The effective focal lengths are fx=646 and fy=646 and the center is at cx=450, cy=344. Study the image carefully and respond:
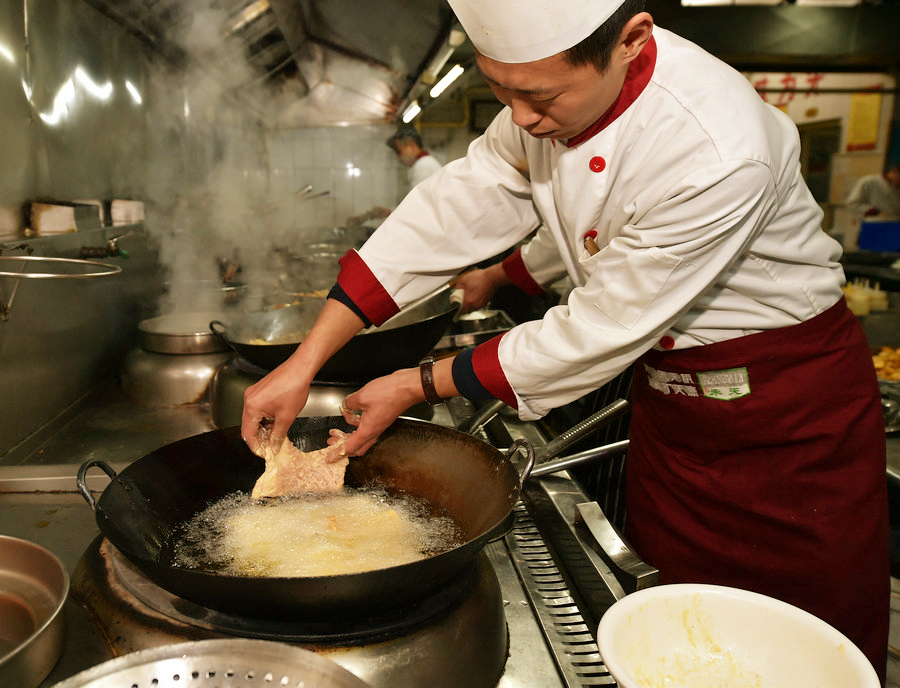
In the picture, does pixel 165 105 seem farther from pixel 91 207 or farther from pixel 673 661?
pixel 673 661

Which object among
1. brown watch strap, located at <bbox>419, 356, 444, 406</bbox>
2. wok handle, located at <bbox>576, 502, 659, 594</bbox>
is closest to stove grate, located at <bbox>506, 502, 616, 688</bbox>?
wok handle, located at <bbox>576, 502, 659, 594</bbox>

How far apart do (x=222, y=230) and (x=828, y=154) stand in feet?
27.5

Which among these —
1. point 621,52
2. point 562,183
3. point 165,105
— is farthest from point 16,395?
point 165,105

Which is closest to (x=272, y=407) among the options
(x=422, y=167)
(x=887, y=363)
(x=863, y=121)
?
(x=887, y=363)

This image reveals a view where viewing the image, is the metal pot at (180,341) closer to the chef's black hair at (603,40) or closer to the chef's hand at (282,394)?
the chef's hand at (282,394)

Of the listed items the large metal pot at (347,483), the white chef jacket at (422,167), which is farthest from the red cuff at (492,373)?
the white chef jacket at (422,167)

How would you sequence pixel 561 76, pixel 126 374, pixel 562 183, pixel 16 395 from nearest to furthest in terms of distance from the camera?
pixel 561 76 < pixel 562 183 < pixel 16 395 < pixel 126 374

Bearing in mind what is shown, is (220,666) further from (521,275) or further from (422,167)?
(422,167)

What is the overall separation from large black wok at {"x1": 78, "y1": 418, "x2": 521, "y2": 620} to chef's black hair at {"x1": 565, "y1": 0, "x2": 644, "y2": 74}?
2.24 ft

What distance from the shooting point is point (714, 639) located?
0.75m

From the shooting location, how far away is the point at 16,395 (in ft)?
6.21

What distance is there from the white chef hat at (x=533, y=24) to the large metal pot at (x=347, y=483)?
69 cm

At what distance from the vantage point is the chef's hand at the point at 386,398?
126cm

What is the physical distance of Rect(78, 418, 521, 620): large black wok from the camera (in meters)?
0.83
